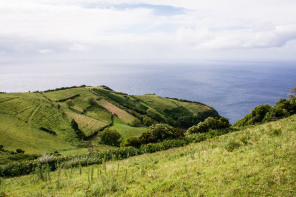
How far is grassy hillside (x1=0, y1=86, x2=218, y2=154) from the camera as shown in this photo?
5091 cm

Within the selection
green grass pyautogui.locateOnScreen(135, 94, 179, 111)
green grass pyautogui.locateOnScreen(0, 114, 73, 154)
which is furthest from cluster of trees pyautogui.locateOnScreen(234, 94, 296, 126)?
green grass pyautogui.locateOnScreen(135, 94, 179, 111)

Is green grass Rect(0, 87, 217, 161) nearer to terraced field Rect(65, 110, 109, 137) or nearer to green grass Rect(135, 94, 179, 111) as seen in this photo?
terraced field Rect(65, 110, 109, 137)

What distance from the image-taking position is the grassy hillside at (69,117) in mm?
50906

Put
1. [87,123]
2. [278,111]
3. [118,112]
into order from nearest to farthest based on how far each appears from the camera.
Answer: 1. [278,111]
2. [87,123]
3. [118,112]

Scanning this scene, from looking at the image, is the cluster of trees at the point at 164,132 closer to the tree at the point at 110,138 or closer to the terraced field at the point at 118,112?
the tree at the point at 110,138

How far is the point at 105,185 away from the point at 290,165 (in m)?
9.59

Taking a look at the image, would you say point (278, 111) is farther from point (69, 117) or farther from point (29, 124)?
point (29, 124)

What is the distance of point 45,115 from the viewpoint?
68688 mm

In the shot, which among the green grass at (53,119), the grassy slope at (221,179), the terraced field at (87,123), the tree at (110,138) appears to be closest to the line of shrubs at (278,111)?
the grassy slope at (221,179)

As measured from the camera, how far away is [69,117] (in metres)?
72.9

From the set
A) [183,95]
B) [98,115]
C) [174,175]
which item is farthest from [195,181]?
[183,95]

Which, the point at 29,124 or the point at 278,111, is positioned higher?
the point at 278,111

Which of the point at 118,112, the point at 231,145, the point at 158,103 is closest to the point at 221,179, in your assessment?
the point at 231,145

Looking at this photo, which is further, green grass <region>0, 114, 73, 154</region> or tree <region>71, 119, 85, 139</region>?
tree <region>71, 119, 85, 139</region>
